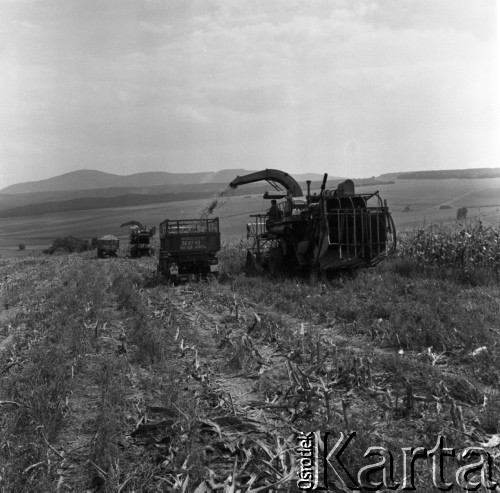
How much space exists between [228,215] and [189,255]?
83.9ft

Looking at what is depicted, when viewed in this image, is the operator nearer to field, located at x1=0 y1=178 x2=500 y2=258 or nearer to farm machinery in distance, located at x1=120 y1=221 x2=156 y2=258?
field, located at x1=0 y1=178 x2=500 y2=258

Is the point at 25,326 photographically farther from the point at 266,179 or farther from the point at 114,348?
the point at 266,179

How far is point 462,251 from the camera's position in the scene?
1389 cm

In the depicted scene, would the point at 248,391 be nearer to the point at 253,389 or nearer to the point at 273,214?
the point at 253,389

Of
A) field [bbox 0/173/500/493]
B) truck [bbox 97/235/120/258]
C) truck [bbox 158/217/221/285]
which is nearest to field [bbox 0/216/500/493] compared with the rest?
field [bbox 0/173/500/493]

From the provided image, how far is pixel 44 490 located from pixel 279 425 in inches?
78.8

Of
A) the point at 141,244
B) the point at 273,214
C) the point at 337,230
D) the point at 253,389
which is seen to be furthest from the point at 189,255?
the point at 141,244

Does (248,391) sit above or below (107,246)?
above

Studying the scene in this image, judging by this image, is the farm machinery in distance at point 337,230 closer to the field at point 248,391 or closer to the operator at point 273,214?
the operator at point 273,214

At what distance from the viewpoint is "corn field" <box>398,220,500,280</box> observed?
1334cm

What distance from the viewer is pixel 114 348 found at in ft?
26.0

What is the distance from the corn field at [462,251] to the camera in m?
13.3

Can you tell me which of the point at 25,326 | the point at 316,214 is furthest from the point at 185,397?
the point at 316,214

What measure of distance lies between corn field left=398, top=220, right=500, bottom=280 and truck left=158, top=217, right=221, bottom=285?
6594 mm
